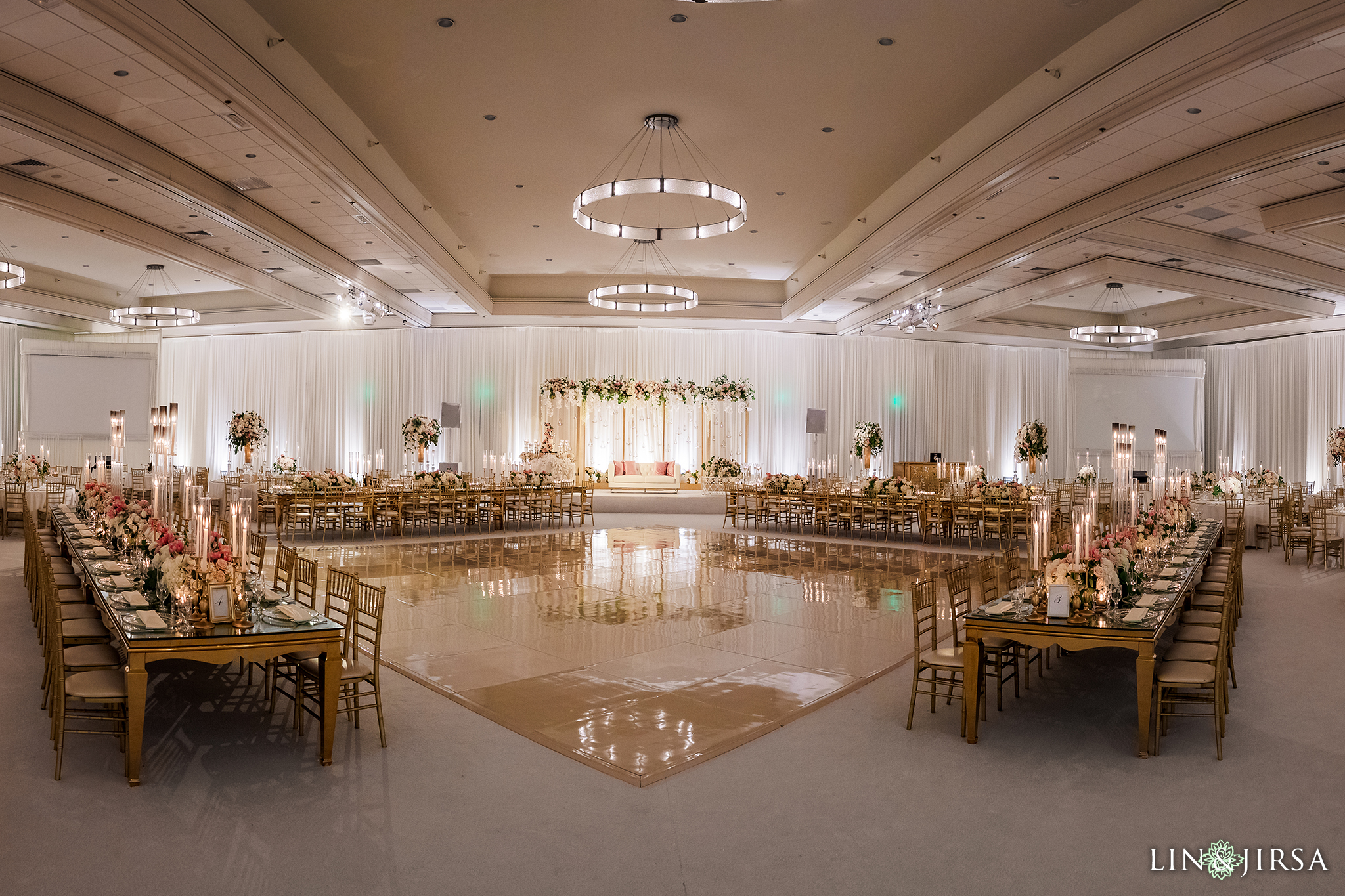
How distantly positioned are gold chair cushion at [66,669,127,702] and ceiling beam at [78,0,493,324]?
164 inches

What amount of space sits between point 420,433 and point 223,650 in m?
16.3

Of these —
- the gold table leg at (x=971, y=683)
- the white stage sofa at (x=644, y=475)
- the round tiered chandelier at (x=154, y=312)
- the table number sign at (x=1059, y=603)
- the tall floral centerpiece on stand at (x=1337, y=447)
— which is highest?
the round tiered chandelier at (x=154, y=312)

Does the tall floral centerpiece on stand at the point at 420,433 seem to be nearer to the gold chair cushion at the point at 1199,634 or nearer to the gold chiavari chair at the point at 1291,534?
the gold chiavari chair at the point at 1291,534

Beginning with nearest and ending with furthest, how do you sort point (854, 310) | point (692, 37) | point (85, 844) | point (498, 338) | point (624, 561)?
point (85, 844), point (692, 37), point (624, 561), point (854, 310), point (498, 338)

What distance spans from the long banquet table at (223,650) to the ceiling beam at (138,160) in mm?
4703

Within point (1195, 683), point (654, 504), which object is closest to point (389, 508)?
point (654, 504)

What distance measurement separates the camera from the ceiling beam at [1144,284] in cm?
1430

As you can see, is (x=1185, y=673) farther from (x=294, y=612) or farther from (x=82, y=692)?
(x=82, y=692)

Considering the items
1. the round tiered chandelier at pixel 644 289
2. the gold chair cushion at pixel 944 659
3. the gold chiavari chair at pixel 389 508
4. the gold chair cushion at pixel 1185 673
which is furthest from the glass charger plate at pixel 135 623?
the gold chiavari chair at pixel 389 508

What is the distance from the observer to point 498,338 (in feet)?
74.6

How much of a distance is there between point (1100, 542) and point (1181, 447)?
19746mm

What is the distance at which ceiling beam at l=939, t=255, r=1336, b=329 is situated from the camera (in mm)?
14297

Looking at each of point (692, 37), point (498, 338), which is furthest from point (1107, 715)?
point (498, 338)

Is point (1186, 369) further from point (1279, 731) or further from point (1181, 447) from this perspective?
point (1279, 731)
